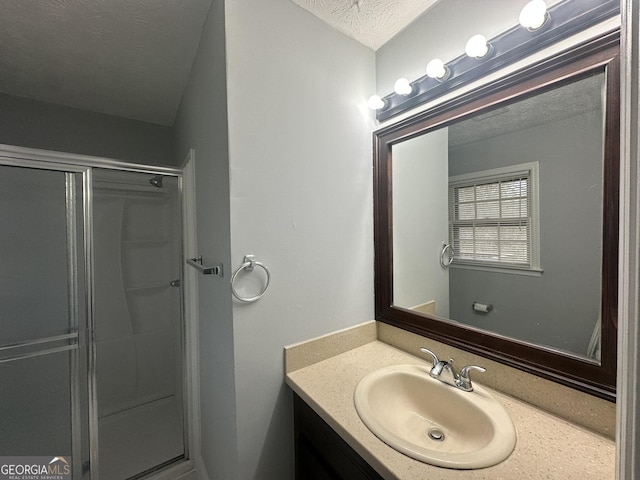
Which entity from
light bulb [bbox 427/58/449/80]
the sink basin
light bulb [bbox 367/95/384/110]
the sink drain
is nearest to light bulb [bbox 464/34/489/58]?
light bulb [bbox 427/58/449/80]

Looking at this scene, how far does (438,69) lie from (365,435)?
1304 millimetres

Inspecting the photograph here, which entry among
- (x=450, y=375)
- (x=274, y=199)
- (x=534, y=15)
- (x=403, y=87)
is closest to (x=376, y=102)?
(x=403, y=87)

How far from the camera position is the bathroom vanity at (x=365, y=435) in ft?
2.04

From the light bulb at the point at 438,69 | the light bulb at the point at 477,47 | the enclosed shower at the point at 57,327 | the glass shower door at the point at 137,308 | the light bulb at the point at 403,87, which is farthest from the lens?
the glass shower door at the point at 137,308

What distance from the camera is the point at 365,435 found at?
0.73m

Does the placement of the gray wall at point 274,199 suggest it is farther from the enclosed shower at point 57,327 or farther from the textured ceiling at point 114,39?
the enclosed shower at point 57,327

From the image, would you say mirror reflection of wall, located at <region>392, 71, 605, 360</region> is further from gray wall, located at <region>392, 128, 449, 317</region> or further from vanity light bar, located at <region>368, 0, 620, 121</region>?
vanity light bar, located at <region>368, 0, 620, 121</region>

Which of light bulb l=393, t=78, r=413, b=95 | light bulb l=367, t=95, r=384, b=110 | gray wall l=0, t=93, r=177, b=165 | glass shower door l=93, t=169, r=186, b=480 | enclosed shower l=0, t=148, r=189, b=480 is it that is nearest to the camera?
→ light bulb l=393, t=78, r=413, b=95

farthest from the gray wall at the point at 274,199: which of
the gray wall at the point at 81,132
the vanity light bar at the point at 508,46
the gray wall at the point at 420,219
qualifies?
the gray wall at the point at 81,132

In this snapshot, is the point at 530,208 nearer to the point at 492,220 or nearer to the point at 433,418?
the point at 492,220

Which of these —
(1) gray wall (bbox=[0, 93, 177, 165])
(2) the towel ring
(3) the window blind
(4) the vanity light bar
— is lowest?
(2) the towel ring

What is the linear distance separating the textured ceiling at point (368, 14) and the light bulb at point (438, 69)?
29 cm

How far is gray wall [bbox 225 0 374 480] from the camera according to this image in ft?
3.11

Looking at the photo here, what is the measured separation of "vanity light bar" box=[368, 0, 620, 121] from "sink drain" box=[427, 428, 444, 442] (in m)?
1.29
